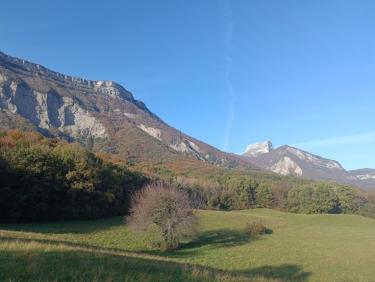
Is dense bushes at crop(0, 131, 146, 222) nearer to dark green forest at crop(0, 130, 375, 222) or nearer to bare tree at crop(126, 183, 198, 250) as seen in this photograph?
dark green forest at crop(0, 130, 375, 222)

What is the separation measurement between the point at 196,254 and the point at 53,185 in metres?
28.4

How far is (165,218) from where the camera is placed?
1719 inches

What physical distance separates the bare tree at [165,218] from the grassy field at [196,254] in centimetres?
185

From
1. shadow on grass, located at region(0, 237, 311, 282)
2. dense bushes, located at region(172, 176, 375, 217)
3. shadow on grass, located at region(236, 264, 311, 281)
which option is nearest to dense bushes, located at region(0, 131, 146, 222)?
shadow on grass, located at region(236, 264, 311, 281)

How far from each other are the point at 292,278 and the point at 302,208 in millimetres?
93461

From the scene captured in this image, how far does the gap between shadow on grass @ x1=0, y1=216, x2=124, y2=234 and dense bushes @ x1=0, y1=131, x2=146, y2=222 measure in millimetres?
2587

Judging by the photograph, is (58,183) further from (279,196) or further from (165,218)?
(279,196)

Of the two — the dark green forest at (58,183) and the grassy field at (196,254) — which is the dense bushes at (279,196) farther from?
the grassy field at (196,254)

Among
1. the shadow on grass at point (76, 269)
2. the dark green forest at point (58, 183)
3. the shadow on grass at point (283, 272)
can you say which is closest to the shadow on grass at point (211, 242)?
the shadow on grass at point (283, 272)

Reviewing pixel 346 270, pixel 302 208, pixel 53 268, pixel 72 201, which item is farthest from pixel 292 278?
pixel 302 208

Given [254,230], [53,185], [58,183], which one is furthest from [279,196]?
[53,185]

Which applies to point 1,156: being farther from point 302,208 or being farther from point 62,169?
point 302,208

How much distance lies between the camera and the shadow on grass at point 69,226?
4556 centimetres

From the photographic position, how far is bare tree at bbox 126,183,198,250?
142ft
